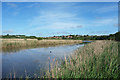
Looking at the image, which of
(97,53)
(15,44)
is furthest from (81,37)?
(97,53)

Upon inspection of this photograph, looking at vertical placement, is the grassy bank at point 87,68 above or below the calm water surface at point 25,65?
above

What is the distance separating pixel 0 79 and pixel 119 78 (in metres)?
5.32

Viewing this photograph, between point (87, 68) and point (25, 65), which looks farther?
point (25, 65)

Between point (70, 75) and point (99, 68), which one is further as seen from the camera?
point (99, 68)

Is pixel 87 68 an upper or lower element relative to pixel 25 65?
upper

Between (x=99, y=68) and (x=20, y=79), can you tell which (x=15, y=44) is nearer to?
(x=20, y=79)

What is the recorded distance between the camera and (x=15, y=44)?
17.1 meters

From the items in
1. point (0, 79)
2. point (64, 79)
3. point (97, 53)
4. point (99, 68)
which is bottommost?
point (0, 79)

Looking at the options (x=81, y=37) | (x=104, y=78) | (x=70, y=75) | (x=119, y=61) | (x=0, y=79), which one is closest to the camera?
(x=104, y=78)

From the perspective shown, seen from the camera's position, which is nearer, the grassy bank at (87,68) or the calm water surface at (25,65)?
the grassy bank at (87,68)

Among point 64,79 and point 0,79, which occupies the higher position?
point 64,79

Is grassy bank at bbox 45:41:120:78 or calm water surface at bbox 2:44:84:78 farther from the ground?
grassy bank at bbox 45:41:120:78

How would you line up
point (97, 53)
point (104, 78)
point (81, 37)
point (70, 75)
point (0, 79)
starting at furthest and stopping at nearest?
point (81, 37)
point (97, 53)
point (0, 79)
point (70, 75)
point (104, 78)

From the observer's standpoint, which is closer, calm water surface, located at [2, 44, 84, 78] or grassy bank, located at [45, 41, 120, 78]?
grassy bank, located at [45, 41, 120, 78]
